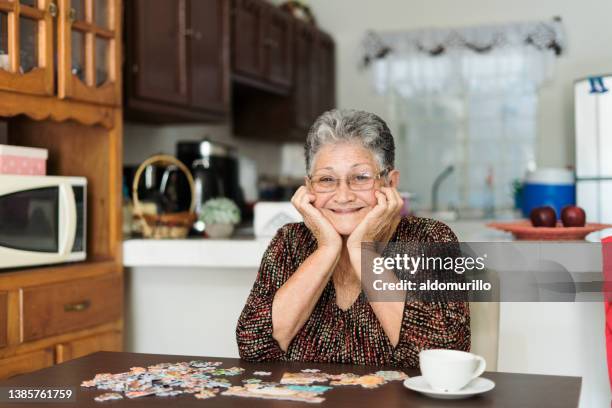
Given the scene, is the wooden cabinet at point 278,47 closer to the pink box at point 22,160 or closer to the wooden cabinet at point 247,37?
the wooden cabinet at point 247,37

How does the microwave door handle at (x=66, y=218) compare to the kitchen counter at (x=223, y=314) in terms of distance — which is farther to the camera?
the microwave door handle at (x=66, y=218)

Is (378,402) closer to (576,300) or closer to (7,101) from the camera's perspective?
(576,300)

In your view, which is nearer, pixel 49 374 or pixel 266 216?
pixel 49 374

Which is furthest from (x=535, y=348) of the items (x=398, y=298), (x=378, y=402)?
(x=378, y=402)

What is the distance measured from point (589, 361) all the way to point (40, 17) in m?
2.12

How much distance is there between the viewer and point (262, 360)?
5.53 feet

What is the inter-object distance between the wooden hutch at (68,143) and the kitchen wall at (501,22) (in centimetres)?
339

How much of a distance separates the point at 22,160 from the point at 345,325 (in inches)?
55.6

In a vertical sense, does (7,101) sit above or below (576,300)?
above

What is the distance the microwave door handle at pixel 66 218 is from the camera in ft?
9.00

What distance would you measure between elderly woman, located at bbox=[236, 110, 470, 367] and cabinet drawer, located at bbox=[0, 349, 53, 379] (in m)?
1.11

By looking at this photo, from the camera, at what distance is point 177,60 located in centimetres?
370

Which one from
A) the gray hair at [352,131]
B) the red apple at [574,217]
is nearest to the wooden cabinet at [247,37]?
the red apple at [574,217]

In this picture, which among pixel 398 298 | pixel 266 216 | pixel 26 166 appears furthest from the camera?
pixel 266 216
